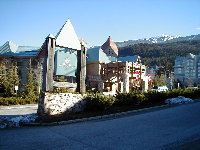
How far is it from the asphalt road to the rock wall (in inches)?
81.2

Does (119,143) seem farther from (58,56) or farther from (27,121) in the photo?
(58,56)

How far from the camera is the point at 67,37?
1413 cm

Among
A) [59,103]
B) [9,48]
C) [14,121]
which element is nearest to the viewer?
[14,121]

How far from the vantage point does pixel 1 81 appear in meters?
29.1

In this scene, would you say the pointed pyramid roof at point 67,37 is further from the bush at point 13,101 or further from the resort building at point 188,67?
the resort building at point 188,67

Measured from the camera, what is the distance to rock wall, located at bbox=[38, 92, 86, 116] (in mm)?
11883

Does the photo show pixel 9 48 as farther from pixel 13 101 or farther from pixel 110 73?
pixel 110 73

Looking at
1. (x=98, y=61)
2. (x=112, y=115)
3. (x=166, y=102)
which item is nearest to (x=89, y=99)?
(x=112, y=115)

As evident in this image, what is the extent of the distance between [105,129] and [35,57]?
28704 millimetres

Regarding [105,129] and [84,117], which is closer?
[105,129]

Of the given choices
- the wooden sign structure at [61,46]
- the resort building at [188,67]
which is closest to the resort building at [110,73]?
the wooden sign structure at [61,46]

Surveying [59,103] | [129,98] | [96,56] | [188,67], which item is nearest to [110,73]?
[96,56]

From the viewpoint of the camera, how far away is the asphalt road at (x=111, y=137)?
6.92 metres

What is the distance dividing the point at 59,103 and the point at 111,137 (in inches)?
210
